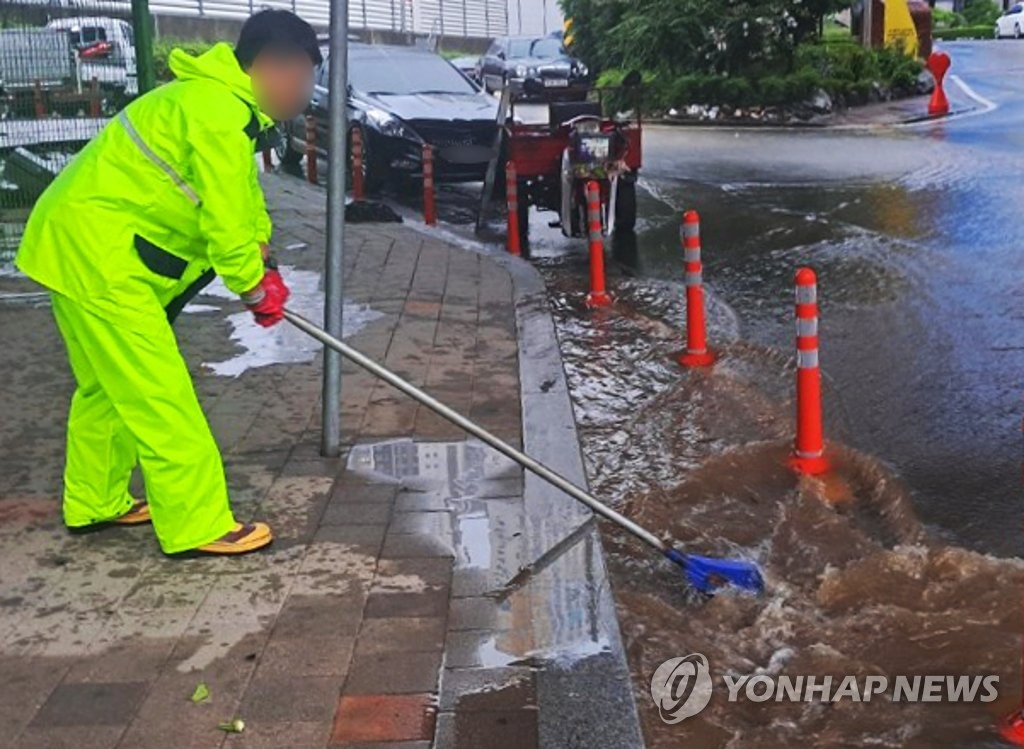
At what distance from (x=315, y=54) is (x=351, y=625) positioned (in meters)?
2.00

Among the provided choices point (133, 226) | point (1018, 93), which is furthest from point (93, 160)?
point (1018, 93)

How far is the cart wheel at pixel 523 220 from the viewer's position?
1175cm

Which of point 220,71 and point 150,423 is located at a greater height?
point 220,71

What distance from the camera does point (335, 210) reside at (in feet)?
18.5

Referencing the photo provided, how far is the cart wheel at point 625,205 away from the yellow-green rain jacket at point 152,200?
7.72 meters

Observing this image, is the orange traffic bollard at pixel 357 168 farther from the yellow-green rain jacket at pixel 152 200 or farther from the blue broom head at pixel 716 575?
the blue broom head at pixel 716 575

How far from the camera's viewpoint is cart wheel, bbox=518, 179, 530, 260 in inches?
463

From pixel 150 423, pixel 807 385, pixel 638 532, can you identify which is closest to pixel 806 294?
pixel 807 385

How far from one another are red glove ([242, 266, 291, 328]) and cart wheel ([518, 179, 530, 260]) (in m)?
7.13

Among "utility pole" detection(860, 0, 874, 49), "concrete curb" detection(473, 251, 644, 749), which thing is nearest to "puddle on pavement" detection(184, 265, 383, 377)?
"concrete curb" detection(473, 251, 644, 749)

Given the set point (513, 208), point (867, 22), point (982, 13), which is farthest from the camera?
point (982, 13)

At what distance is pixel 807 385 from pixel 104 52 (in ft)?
26.4

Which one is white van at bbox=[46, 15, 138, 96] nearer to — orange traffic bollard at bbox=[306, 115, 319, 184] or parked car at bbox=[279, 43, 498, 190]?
parked car at bbox=[279, 43, 498, 190]

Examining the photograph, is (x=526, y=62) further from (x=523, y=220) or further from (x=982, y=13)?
(x=982, y=13)
